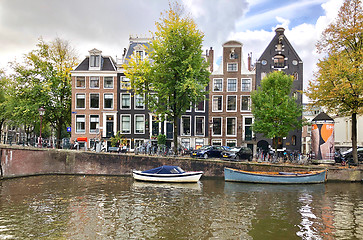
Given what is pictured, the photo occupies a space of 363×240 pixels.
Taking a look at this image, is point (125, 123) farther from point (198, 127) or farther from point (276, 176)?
point (276, 176)

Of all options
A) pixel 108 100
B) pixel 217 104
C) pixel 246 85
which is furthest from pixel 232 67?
pixel 108 100

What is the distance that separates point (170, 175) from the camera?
24.7 metres

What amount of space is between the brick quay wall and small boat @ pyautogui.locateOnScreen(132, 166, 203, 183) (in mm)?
2490

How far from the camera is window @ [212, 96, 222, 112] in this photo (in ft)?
136

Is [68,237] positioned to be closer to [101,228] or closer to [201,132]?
[101,228]

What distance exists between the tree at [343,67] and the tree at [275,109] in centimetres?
424

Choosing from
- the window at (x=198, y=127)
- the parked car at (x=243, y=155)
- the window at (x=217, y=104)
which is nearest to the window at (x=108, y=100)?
the window at (x=198, y=127)

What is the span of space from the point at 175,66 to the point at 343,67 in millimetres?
14789

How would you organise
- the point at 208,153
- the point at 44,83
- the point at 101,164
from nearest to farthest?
the point at 101,164 < the point at 208,153 < the point at 44,83

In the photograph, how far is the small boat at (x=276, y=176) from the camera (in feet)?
80.3

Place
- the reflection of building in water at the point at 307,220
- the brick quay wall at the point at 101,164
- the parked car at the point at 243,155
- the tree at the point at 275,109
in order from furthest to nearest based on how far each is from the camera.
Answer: the tree at the point at 275,109, the parked car at the point at 243,155, the brick quay wall at the point at 101,164, the reflection of building in water at the point at 307,220

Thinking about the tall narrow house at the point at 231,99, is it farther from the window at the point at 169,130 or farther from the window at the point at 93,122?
the window at the point at 93,122

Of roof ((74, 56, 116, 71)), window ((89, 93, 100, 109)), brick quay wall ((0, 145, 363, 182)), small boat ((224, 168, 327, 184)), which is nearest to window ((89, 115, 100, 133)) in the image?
window ((89, 93, 100, 109))

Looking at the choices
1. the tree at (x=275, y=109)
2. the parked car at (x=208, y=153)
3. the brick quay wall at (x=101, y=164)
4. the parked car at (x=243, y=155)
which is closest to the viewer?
the brick quay wall at (x=101, y=164)
